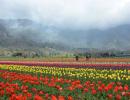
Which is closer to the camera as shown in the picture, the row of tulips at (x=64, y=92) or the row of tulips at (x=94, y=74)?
the row of tulips at (x=64, y=92)

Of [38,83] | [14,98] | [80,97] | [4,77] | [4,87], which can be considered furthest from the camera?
[4,77]

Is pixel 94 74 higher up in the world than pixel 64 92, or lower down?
higher up

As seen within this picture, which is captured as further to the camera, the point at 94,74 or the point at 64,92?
the point at 94,74

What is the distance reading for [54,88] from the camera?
13.1 m

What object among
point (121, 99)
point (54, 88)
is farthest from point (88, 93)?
point (54, 88)

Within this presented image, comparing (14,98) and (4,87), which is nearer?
(14,98)

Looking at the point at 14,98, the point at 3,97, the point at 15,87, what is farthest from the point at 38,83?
the point at 14,98

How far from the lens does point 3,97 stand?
35.3ft

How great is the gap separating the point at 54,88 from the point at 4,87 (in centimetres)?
186

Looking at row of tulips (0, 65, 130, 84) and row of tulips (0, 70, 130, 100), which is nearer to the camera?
row of tulips (0, 70, 130, 100)

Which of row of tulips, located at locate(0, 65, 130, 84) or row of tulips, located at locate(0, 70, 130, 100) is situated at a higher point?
row of tulips, located at locate(0, 65, 130, 84)

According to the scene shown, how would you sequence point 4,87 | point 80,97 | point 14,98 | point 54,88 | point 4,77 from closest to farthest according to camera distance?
point 14,98
point 80,97
point 4,87
point 54,88
point 4,77

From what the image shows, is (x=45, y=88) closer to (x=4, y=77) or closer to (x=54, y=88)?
(x=54, y=88)

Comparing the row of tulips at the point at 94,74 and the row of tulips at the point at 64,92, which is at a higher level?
the row of tulips at the point at 94,74
